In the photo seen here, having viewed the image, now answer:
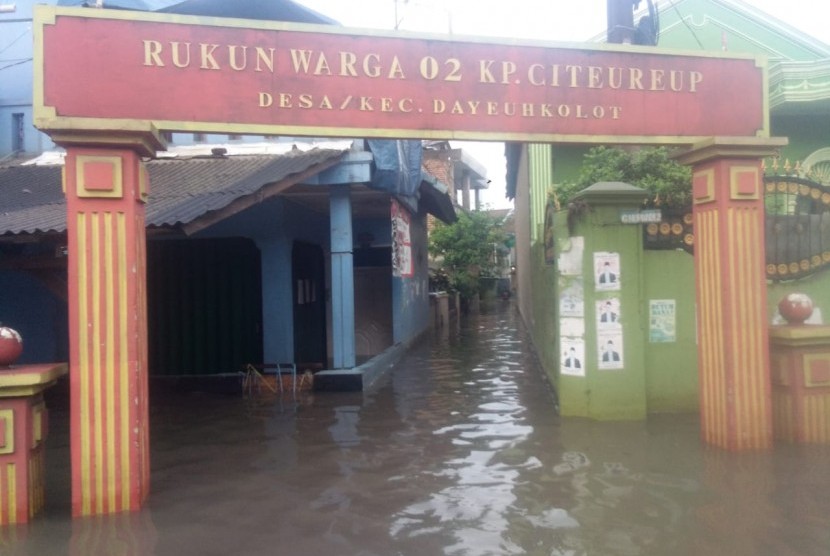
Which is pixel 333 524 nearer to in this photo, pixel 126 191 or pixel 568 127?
pixel 126 191

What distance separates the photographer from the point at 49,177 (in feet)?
39.1

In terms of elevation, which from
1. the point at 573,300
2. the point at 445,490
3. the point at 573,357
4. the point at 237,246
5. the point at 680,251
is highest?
the point at 237,246

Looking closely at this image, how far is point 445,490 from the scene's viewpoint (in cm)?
626

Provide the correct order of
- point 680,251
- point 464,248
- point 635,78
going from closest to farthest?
point 635,78
point 680,251
point 464,248

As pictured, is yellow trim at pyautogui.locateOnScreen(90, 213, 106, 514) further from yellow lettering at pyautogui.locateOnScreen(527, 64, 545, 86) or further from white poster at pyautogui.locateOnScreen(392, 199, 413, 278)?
white poster at pyautogui.locateOnScreen(392, 199, 413, 278)

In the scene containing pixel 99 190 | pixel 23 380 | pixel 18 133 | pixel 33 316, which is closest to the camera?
pixel 23 380

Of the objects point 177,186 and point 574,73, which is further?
point 177,186

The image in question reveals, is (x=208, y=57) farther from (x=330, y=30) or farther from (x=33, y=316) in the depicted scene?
(x=33, y=316)

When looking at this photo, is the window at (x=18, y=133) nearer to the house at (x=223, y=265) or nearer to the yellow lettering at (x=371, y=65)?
the house at (x=223, y=265)

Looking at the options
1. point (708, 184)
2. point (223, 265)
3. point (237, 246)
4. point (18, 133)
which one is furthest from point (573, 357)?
point (18, 133)

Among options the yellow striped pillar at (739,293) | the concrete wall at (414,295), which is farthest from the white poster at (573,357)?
the concrete wall at (414,295)

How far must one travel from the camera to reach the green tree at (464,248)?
28891 mm

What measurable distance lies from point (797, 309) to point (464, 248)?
21.6m

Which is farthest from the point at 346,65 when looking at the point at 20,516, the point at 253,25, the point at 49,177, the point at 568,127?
the point at 49,177
